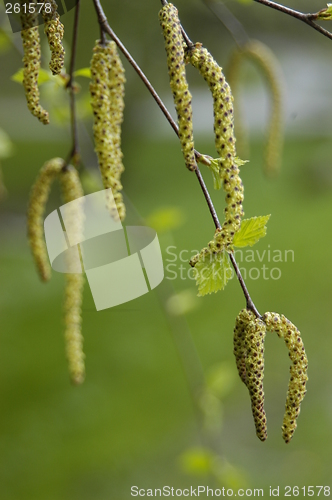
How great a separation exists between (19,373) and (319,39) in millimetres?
2542

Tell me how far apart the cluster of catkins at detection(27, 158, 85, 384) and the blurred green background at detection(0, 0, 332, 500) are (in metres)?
0.24

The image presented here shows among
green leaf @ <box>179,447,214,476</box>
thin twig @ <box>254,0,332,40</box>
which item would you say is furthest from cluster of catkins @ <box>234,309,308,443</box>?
green leaf @ <box>179,447,214,476</box>

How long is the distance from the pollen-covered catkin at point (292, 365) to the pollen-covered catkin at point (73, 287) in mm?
294

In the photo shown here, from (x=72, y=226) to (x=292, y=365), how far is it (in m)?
0.32

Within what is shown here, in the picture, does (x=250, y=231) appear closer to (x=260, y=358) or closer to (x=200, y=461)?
(x=260, y=358)

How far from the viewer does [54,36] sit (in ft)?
1.28

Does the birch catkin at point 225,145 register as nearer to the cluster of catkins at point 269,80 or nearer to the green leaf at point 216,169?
the green leaf at point 216,169

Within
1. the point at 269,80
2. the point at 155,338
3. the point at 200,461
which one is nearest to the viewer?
the point at 269,80

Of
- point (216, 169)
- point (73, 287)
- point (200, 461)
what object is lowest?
point (200, 461)

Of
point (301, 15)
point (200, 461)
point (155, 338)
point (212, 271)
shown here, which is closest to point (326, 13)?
point (301, 15)

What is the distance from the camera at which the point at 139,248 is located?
780mm

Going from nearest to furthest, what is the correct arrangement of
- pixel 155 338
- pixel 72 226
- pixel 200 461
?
pixel 72 226
pixel 200 461
pixel 155 338

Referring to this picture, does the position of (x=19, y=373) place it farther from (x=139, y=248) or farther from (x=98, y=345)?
(x=139, y=248)

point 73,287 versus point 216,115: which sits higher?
point 216,115
